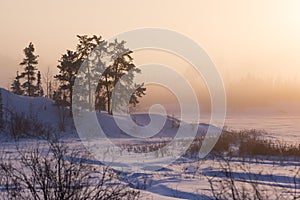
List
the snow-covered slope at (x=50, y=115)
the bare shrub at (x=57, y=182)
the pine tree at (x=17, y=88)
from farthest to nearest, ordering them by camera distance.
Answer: the pine tree at (x=17, y=88)
the snow-covered slope at (x=50, y=115)
the bare shrub at (x=57, y=182)

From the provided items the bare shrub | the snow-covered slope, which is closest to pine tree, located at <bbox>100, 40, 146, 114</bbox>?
the snow-covered slope

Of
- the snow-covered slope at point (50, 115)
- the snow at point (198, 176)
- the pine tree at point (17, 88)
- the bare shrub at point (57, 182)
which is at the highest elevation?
the pine tree at point (17, 88)

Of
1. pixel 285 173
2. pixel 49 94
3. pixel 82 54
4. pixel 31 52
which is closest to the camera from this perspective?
pixel 285 173

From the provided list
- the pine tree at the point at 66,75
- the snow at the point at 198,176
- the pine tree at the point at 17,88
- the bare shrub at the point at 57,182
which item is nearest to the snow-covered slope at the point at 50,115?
the pine tree at the point at 66,75

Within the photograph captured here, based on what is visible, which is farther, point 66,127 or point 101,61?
point 101,61

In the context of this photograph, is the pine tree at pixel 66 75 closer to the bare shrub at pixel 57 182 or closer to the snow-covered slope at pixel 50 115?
the snow-covered slope at pixel 50 115

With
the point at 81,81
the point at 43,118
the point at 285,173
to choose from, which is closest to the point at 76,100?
the point at 81,81

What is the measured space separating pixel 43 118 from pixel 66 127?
2.57 m

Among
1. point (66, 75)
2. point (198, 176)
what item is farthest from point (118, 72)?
Result: point (198, 176)

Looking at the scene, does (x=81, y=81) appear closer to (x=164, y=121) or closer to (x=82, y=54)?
(x=82, y=54)

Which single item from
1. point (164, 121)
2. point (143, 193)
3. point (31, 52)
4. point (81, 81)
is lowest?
point (143, 193)

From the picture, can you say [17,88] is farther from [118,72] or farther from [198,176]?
[198,176]

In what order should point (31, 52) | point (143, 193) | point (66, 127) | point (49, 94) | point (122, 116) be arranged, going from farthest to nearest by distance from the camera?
point (49, 94)
point (31, 52)
point (122, 116)
point (66, 127)
point (143, 193)

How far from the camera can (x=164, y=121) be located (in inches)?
1938
